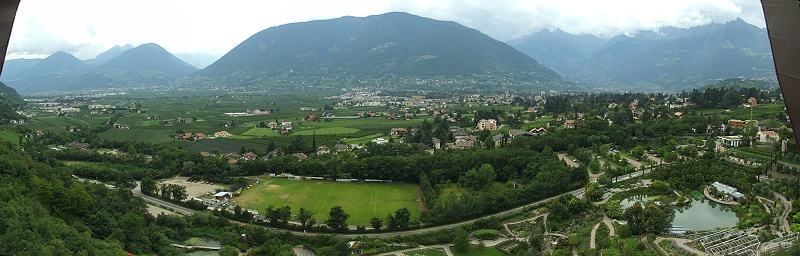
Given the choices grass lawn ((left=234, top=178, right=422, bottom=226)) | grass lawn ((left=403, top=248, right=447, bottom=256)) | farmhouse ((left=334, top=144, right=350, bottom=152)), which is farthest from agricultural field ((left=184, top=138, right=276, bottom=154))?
grass lawn ((left=403, top=248, right=447, bottom=256))

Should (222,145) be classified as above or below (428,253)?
above

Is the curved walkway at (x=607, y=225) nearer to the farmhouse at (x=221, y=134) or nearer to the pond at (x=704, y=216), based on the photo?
the pond at (x=704, y=216)

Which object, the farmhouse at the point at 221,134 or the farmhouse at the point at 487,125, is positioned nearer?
the farmhouse at the point at 221,134

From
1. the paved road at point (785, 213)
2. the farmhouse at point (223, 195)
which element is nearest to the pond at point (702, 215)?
the paved road at point (785, 213)

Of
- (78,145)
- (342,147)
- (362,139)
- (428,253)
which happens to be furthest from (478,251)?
(78,145)

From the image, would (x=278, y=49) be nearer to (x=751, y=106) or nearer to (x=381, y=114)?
(x=381, y=114)

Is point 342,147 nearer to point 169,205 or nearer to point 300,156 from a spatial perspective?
point 300,156

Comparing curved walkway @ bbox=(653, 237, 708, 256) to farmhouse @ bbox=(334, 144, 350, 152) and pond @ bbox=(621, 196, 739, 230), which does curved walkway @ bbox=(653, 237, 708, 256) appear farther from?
farmhouse @ bbox=(334, 144, 350, 152)

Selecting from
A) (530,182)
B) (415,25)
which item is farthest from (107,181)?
(415,25)
